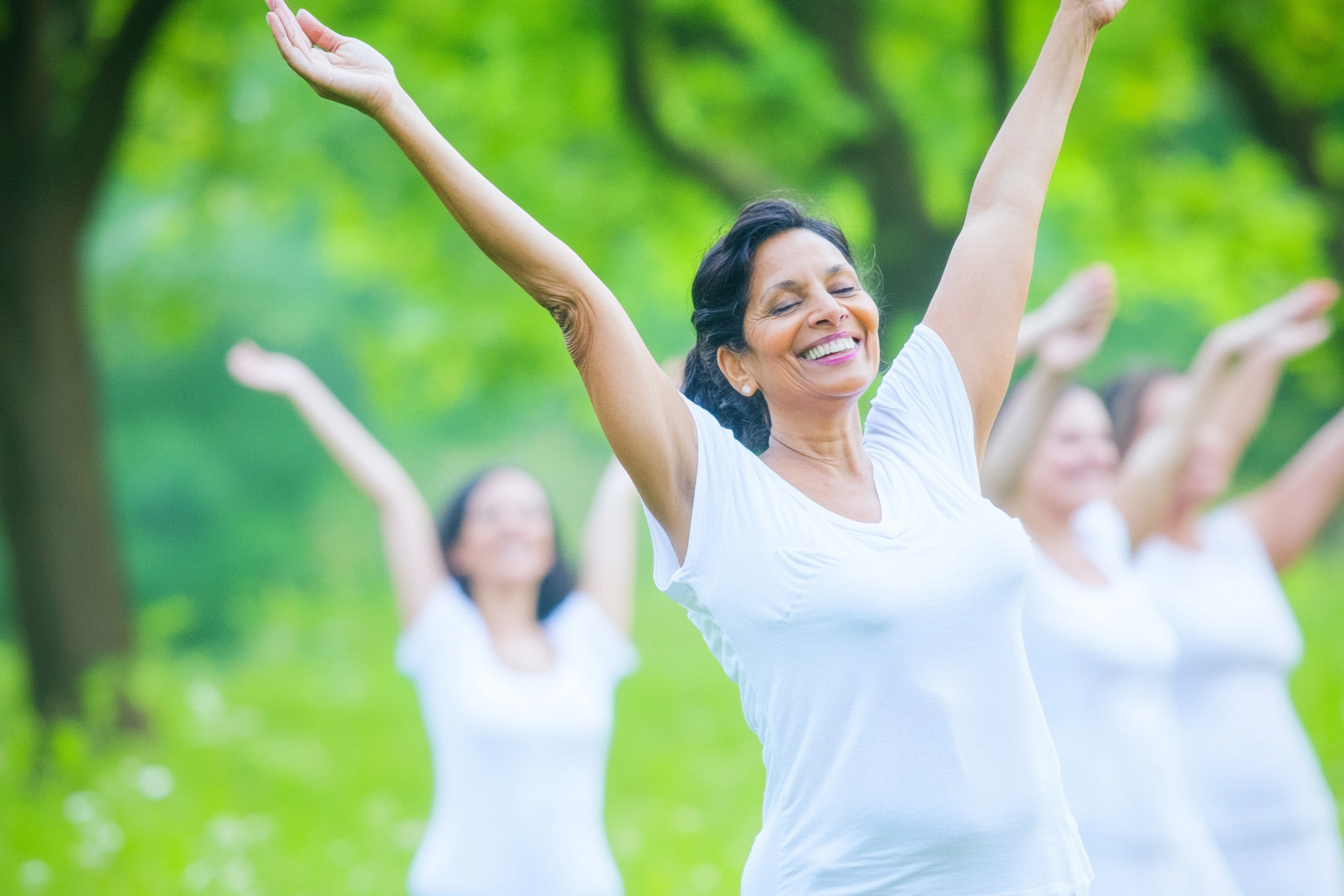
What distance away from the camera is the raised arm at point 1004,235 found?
2215 mm

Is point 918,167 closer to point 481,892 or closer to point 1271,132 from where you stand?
point 1271,132

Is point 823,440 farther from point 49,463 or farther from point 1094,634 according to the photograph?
point 49,463

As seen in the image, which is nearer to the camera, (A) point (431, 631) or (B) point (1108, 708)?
(B) point (1108, 708)

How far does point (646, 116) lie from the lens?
7.59 metres

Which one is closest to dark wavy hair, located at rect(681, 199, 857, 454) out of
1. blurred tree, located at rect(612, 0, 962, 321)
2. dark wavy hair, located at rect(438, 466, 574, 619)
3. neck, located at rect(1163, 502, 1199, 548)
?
dark wavy hair, located at rect(438, 466, 574, 619)

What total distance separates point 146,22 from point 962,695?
260 inches

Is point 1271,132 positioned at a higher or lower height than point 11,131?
higher

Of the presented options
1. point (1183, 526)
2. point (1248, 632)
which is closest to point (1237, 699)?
point (1248, 632)

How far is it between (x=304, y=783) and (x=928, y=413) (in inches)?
252

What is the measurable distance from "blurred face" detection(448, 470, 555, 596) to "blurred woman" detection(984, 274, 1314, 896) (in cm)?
138

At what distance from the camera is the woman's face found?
2041mm

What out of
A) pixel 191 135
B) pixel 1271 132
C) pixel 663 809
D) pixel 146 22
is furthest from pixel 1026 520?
pixel 191 135

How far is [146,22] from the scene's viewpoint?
704 centimetres

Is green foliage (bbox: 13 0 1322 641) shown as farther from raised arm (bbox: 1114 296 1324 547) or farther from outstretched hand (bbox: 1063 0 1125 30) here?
outstretched hand (bbox: 1063 0 1125 30)
